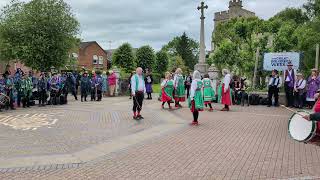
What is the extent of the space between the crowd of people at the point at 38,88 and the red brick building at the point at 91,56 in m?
48.7

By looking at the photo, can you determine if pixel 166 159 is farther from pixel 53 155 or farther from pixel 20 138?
pixel 20 138

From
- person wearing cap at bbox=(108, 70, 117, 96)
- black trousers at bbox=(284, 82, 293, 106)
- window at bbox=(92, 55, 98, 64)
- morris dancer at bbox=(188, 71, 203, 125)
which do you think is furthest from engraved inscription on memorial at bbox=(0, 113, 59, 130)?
window at bbox=(92, 55, 98, 64)

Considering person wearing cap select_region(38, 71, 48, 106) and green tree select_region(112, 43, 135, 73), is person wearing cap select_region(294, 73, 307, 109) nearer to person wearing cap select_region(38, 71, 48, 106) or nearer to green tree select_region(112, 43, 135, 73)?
person wearing cap select_region(38, 71, 48, 106)

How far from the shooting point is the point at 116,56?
61.7 meters

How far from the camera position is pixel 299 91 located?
19.4 m

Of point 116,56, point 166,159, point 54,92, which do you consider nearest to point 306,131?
point 166,159

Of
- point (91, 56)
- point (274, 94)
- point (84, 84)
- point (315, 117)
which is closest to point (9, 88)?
point (84, 84)

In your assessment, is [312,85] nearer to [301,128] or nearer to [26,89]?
[301,128]

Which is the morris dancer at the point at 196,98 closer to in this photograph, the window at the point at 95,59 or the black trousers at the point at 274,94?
the black trousers at the point at 274,94

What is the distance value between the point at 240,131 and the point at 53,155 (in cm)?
576

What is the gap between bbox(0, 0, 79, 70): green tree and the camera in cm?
3234

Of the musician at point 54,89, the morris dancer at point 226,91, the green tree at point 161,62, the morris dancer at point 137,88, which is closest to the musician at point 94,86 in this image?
the musician at point 54,89

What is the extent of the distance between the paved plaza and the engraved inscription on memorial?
34 mm

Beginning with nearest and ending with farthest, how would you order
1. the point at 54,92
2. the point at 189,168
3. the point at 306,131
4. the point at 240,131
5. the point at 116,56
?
the point at 306,131 → the point at 189,168 → the point at 240,131 → the point at 54,92 → the point at 116,56
